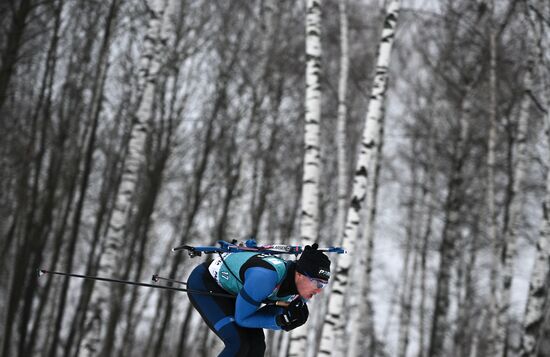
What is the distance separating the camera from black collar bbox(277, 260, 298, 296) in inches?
216

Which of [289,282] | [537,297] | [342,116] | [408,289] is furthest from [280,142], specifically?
[289,282]

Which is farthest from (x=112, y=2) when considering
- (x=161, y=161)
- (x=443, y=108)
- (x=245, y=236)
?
(x=443, y=108)

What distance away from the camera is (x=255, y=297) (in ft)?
17.2

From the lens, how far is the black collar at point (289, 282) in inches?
216

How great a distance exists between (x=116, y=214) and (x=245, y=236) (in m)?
9.71

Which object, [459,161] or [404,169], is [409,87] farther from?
[459,161]

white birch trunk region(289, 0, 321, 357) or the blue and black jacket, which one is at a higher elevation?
white birch trunk region(289, 0, 321, 357)

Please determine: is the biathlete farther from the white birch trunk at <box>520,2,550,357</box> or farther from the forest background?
the white birch trunk at <box>520,2,550,357</box>

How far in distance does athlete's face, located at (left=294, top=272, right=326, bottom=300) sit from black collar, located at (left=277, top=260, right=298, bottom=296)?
11 centimetres

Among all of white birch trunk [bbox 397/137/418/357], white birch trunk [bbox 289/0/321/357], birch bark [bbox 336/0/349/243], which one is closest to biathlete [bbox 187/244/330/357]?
white birch trunk [bbox 289/0/321/357]

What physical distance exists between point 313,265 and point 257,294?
1.61 feet

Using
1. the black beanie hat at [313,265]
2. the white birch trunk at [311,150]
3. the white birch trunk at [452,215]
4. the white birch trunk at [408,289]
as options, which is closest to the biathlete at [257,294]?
the black beanie hat at [313,265]

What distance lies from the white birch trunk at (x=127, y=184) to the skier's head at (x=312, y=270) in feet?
18.9

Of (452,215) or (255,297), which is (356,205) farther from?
(452,215)
